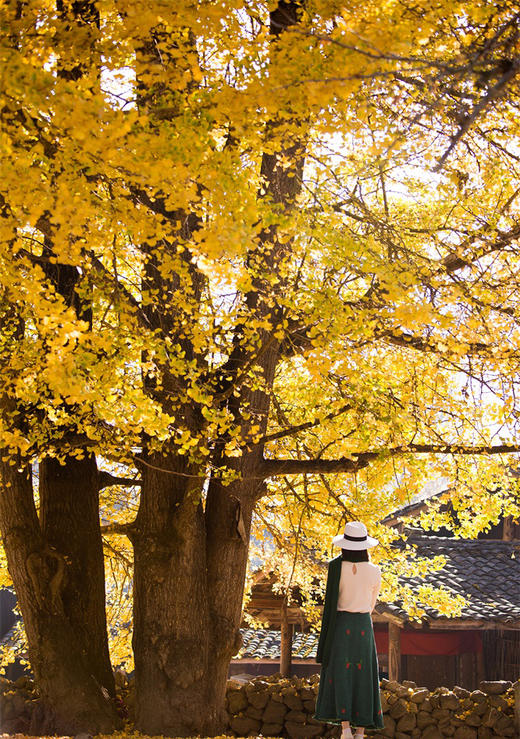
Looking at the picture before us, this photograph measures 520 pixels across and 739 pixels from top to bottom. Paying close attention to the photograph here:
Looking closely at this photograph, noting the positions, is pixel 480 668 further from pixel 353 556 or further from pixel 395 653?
pixel 353 556

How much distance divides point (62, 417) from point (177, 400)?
0.88 metres

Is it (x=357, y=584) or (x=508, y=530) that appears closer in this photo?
(x=357, y=584)

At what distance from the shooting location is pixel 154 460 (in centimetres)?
689

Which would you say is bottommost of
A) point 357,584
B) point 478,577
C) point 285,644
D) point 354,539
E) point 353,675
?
point 285,644

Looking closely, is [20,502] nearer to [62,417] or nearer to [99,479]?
[99,479]

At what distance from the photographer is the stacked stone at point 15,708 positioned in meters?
7.40

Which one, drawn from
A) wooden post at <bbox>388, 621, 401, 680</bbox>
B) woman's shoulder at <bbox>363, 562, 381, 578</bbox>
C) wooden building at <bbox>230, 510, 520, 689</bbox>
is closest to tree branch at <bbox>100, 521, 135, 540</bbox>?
woman's shoulder at <bbox>363, 562, 381, 578</bbox>

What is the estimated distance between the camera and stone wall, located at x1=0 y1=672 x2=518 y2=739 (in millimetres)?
8797

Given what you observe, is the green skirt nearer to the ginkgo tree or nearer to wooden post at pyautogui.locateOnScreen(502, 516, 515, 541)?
the ginkgo tree

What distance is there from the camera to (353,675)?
5805 mm

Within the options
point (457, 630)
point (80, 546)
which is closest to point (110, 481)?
point (80, 546)

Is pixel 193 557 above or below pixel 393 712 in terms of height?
above

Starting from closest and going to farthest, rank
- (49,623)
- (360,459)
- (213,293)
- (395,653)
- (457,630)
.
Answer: (360,459), (49,623), (213,293), (395,653), (457,630)

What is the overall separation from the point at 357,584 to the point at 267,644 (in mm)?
10669
